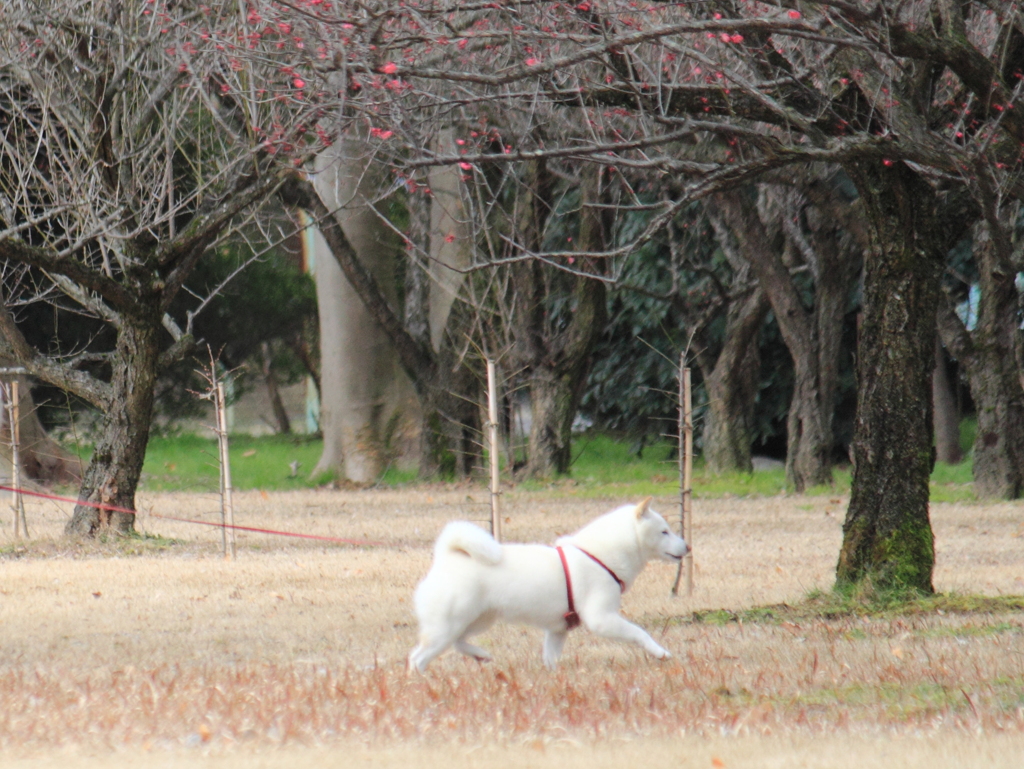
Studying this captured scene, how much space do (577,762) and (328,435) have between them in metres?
17.7

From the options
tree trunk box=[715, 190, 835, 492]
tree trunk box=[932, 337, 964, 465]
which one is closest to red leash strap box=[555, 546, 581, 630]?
tree trunk box=[715, 190, 835, 492]

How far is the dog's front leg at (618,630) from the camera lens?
6.56 m

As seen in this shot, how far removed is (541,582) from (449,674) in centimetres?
74

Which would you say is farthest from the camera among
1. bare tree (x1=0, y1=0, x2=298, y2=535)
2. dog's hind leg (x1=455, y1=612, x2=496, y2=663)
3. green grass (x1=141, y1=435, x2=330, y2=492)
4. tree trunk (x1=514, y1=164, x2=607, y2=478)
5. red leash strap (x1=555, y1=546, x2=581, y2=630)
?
green grass (x1=141, y1=435, x2=330, y2=492)

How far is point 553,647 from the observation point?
6840 millimetres

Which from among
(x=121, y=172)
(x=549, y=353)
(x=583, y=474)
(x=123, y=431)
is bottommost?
(x=583, y=474)

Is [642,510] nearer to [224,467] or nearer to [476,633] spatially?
[476,633]

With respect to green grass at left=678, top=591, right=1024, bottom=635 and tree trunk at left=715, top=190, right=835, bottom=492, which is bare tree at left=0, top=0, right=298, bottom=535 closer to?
green grass at left=678, top=591, right=1024, bottom=635

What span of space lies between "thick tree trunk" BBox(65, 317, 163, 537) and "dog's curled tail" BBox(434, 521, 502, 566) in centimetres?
710

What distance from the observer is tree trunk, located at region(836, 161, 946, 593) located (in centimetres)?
833

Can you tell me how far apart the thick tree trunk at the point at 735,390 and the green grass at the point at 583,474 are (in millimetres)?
459

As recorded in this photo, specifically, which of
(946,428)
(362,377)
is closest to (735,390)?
(946,428)

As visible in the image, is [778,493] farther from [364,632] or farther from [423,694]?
[423,694]

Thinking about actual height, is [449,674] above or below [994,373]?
below
